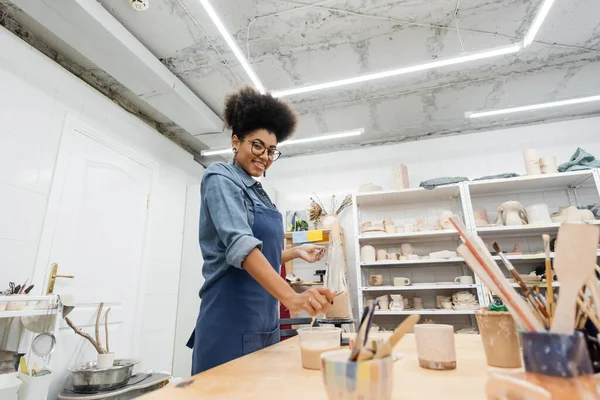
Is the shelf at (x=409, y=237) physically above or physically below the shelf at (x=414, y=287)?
above

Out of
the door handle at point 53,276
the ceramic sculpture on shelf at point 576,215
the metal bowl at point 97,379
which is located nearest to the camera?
the metal bowl at point 97,379

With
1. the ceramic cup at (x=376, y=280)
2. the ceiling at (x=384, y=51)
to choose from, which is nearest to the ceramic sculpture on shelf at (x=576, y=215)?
the ceiling at (x=384, y=51)

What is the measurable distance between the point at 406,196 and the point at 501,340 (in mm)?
3059

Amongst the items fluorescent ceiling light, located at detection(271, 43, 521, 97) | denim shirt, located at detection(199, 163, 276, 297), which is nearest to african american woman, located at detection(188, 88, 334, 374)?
denim shirt, located at detection(199, 163, 276, 297)

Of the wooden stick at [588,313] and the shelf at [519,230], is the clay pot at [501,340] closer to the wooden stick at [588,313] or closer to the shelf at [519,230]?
the wooden stick at [588,313]

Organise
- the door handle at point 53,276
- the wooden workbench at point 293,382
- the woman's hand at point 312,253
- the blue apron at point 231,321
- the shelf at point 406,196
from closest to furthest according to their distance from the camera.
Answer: the wooden workbench at point 293,382 → the blue apron at point 231,321 → the woman's hand at point 312,253 → the door handle at point 53,276 → the shelf at point 406,196

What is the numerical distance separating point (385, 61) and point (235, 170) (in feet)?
7.54

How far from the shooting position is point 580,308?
0.46 meters

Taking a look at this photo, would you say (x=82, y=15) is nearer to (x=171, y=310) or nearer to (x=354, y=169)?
(x=171, y=310)

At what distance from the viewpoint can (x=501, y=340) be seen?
698 mm

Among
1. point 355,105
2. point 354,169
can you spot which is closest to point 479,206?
point 354,169

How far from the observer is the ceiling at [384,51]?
238cm

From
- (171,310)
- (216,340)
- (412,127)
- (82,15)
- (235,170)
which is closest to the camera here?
(216,340)

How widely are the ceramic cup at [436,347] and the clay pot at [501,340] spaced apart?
9cm
